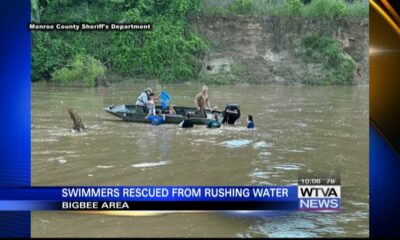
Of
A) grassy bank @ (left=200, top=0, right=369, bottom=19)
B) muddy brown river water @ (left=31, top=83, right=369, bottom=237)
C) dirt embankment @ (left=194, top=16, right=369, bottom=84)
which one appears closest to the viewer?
muddy brown river water @ (left=31, top=83, right=369, bottom=237)

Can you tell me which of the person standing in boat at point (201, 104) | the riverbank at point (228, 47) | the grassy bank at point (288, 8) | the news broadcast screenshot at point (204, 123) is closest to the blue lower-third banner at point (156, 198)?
the news broadcast screenshot at point (204, 123)

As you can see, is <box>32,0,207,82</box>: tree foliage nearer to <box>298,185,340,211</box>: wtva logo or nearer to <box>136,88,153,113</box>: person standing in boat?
<box>136,88,153,113</box>: person standing in boat

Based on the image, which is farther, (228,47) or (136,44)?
(228,47)

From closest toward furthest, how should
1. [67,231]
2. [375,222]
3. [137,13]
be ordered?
[375,222] → [67,231] → [137,13]

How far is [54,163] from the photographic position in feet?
20.7

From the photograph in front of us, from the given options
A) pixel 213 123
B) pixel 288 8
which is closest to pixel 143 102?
pixel 213 123

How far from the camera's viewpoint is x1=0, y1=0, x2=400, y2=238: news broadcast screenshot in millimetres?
2961

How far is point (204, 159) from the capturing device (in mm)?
6980

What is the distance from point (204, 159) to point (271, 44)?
2019cm

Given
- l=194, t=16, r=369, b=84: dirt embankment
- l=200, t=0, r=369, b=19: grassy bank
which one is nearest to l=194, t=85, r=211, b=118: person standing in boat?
l=200, t=0, r=369, b=19: grassy bank

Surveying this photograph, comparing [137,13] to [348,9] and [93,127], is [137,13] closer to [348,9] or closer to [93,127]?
[93,127]

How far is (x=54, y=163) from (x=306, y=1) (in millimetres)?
18703

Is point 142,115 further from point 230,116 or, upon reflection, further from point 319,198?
point 319,198

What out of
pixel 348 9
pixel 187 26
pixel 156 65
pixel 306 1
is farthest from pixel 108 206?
pixel 306 1
